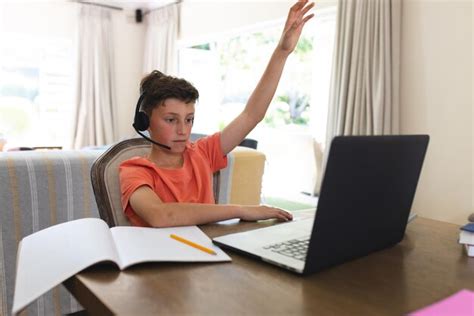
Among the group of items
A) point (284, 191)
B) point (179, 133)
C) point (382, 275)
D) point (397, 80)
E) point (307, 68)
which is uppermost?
point (307, 68)

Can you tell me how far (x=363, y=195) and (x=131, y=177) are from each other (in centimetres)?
61

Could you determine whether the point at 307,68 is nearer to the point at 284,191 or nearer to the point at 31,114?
the point at 284,191

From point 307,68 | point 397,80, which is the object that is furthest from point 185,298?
point 307,68

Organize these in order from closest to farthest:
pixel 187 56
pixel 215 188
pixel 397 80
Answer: pixel 215 188, pixel 397 80, pixel 187 56

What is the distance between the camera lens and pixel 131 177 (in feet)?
3.56

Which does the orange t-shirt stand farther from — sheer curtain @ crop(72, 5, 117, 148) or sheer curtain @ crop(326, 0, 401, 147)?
sheer curtain @ crop(72, 5, 117, 148)

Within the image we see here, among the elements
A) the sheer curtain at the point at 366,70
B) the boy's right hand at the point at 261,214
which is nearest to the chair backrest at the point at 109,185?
the boy's right hand at the point at 261,214

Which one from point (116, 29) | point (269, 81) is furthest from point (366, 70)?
point (116, 29)

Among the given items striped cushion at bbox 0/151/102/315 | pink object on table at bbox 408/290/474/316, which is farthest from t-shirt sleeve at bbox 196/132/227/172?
pink object on table at bbox 408/290/474/316

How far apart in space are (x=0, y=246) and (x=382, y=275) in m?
1.57

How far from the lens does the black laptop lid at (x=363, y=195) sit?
61cm

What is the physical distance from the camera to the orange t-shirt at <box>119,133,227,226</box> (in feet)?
3.59

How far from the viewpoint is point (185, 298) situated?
57cm

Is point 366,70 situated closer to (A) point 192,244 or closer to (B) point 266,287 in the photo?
(A) point 192,244
